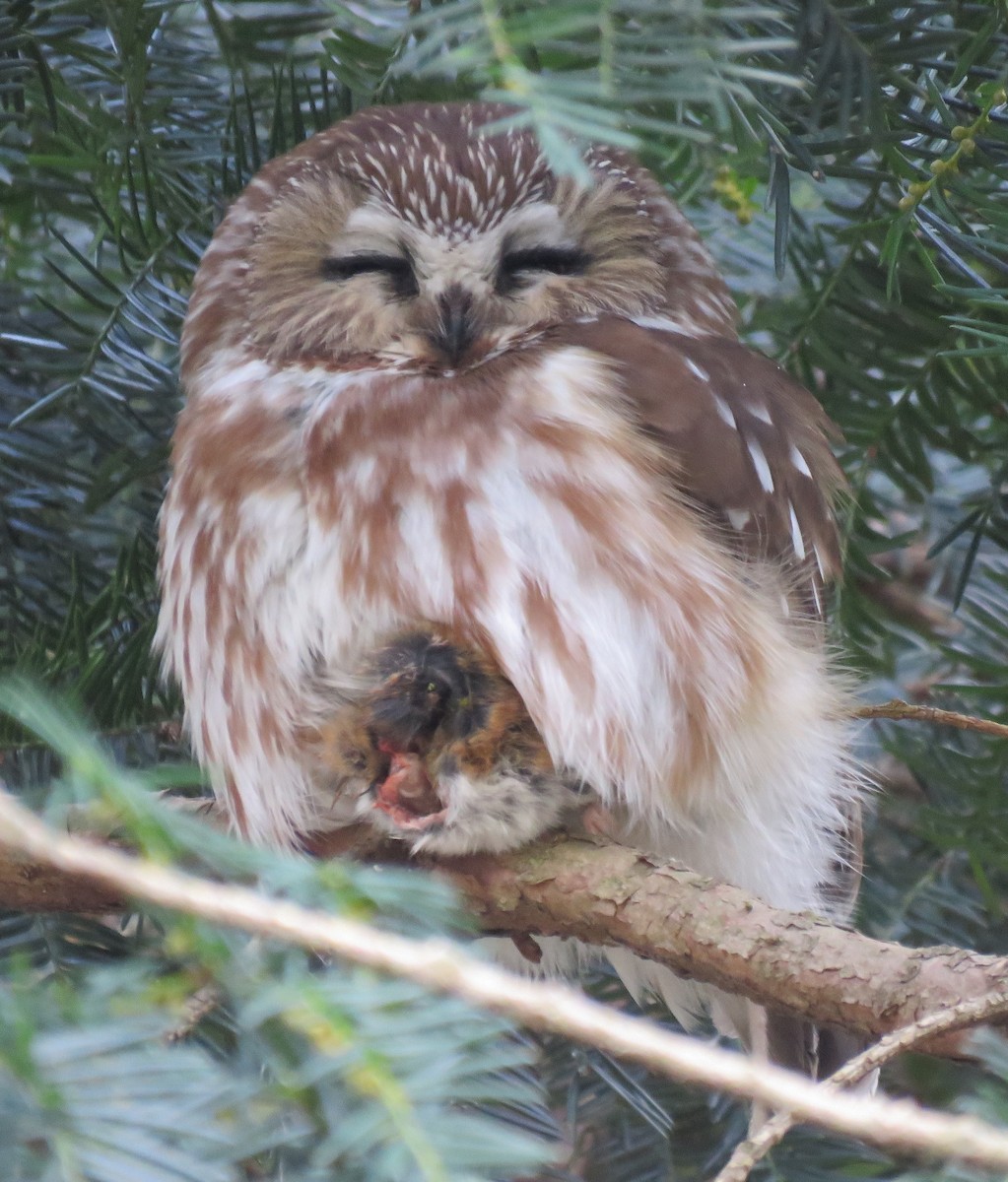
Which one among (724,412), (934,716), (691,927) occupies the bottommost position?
(691,927)

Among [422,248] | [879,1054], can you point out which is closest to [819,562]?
[422,248]

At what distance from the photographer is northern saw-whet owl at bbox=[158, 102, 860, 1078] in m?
1.96

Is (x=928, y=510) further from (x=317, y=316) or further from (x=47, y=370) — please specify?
(x=47, y=370)

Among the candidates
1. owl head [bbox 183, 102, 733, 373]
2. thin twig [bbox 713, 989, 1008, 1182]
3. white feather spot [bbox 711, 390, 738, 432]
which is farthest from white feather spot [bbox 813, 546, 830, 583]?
thin twig [bbox 713, 989, 1008, 1182]

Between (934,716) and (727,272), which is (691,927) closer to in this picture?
(934,716)

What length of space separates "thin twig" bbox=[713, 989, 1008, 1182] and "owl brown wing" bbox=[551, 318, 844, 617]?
3.33 ft

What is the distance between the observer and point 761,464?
2.21 meters

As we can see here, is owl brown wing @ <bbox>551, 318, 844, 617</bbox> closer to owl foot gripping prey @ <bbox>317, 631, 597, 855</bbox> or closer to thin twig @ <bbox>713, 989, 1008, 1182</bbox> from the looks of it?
owl foot gripping prey @ <bbox>317, 631, 597, 855</bbox>

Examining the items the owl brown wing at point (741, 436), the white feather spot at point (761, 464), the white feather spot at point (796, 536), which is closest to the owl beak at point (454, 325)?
the owl brown wing at point (741, 436)

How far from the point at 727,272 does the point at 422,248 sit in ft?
3.02

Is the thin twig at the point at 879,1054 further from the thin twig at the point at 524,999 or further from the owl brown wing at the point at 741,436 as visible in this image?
the owl brown wing at the point at 741,436

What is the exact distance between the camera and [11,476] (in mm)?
2195

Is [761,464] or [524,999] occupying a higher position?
[524,999]

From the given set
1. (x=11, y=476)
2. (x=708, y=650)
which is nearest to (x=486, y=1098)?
(x=708, y=650)
